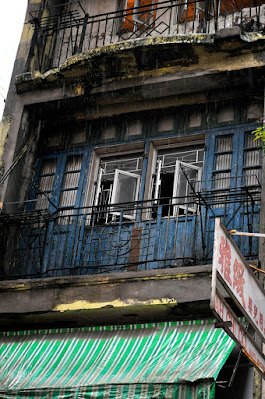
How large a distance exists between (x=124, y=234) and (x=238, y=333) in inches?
152

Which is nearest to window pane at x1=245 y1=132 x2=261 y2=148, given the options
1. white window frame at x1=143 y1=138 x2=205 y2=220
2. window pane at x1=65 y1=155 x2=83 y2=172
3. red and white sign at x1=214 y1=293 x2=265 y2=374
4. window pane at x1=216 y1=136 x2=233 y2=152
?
window pane at x1=216 y1=136 x2=233 y2=152

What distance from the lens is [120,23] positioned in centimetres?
1302

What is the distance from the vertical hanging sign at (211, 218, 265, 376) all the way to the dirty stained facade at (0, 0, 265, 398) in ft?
5.88

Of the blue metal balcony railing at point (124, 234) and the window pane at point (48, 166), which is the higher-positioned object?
the window pane at point (48, 166)

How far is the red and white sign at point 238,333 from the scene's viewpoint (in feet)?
23.6

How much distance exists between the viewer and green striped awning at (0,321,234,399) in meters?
8.84

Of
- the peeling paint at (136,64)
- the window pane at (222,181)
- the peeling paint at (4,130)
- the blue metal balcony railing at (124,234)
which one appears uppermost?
the peeling paint at (136,64)

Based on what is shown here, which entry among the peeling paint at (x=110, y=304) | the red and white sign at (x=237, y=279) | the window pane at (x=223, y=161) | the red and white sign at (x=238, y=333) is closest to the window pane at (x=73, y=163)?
the window pane at (x=223, y=161)

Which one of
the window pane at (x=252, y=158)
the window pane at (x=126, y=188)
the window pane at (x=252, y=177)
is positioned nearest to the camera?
the window pane at (x=252, y=177)

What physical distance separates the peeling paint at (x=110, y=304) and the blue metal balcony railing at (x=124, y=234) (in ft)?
1.74

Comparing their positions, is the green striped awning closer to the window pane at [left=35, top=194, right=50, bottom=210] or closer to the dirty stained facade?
the dirty stained facade

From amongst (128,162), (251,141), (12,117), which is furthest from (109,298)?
(12,117)

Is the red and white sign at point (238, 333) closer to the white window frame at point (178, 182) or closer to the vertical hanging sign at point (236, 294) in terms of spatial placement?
the vertical hanging sign at point (236, 294)

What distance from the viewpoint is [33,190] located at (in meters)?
12.2
